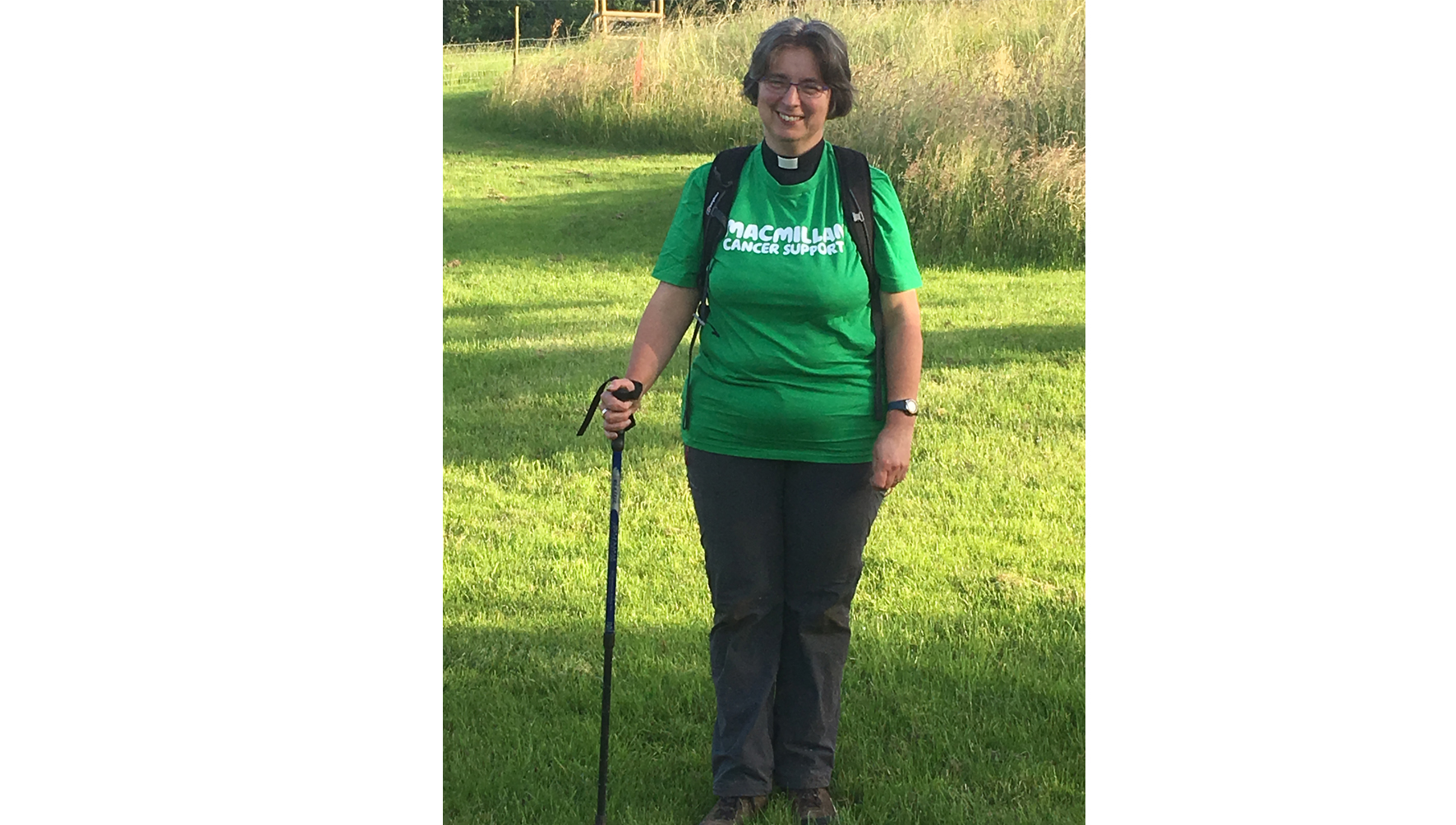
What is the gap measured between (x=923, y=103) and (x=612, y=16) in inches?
→ 234

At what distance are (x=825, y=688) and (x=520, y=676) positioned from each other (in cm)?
136

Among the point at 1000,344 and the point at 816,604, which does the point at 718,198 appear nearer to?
the point at 816,604

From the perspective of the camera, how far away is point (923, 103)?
12.0m

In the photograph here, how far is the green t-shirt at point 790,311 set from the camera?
315 cm

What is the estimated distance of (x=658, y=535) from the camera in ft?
18.7

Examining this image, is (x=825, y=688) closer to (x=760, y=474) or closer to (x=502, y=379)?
(x=760, y=474)

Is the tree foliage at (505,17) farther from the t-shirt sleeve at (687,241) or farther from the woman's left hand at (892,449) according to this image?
the woman's left hand at (892,449)

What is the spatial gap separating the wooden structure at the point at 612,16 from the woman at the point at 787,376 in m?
13.2

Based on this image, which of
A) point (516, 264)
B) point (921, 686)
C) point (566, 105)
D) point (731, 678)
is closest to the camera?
point (731, 678)

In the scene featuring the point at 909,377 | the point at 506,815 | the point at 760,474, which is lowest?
the point at 506,815

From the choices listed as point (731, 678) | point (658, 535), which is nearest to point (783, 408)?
point (731, 678)

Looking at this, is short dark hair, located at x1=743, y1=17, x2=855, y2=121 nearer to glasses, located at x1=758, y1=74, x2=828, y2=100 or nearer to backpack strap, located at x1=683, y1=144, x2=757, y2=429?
glasses, located at x1=758, y1=74, x2=828, y2=100

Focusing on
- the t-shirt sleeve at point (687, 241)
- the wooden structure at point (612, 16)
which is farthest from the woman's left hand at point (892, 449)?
the wooden structure at point (612, 16)

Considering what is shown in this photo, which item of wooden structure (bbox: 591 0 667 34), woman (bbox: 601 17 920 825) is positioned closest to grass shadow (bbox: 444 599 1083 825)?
woman (bbox: 601 17 920 825)
